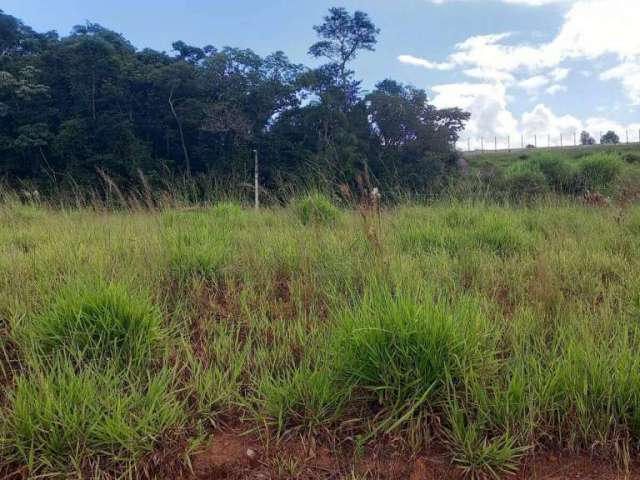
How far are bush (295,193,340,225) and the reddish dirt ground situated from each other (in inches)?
117

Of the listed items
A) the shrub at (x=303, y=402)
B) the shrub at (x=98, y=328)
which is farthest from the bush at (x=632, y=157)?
the shrub at (x=98, y=328)

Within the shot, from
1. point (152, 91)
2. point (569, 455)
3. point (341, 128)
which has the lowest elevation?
point (569, 455)

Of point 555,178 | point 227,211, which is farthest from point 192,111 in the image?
point 227,211

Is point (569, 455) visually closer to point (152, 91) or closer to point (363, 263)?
point (363, 263)

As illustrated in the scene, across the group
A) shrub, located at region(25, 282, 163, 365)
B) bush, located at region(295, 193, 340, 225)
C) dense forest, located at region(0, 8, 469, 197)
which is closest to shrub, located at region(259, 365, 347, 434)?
shrub, located at region(25, 282, 163, 365)

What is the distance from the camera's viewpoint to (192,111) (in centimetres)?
2958

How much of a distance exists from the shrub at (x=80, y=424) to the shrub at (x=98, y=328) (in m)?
0.24

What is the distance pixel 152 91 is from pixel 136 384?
32.6 m

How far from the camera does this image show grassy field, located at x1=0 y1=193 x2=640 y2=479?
1.59m

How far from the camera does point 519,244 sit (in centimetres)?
368

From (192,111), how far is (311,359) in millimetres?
29897

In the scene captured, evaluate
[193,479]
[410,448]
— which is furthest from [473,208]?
[193,479]

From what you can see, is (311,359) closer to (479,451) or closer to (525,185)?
(479,451)

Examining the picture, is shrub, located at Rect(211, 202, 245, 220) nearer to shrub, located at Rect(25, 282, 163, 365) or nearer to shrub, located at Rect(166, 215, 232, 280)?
shrub, located at Rect(166, 215, 232, 280)
